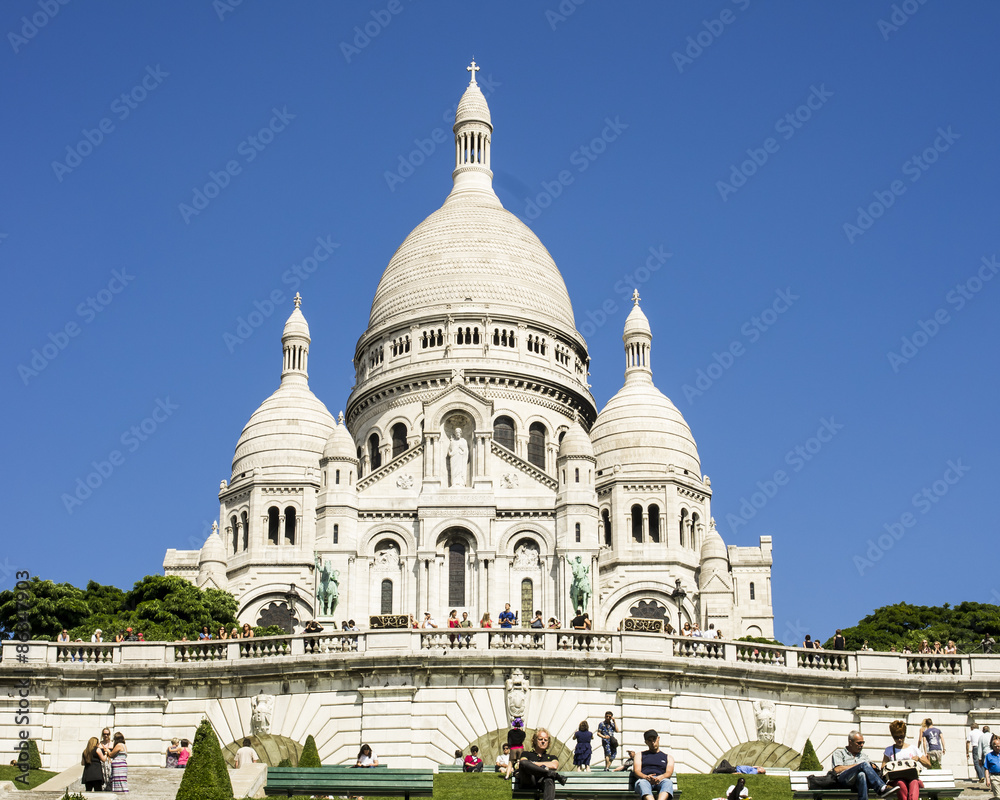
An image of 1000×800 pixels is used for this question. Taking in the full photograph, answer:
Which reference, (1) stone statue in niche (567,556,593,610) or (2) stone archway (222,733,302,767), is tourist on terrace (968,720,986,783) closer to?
(2) stone archway (222,733,302,767)

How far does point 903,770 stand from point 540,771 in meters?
5.62

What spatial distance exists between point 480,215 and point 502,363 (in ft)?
47.8

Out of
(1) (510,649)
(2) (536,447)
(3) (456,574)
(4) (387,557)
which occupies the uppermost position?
(2) (536,447)

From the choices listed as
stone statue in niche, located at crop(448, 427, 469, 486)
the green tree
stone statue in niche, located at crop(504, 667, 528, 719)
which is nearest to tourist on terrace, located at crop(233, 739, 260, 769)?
stone statue in niche, located at crop(504, 667, 528, 719)

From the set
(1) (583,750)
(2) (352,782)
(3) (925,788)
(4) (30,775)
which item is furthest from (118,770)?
(3) (925,788)

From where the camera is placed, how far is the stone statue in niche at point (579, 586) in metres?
74.9

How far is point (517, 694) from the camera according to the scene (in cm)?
3638

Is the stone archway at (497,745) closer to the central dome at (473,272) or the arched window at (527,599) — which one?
the arched window at (527,599)

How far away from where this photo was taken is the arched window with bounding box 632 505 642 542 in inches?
3563

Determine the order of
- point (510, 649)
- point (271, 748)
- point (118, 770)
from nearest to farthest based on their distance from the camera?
point (118, 770) < point (271, 748) < point (510, 649)

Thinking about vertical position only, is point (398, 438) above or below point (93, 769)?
above

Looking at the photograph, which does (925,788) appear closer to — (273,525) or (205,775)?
(205,775)

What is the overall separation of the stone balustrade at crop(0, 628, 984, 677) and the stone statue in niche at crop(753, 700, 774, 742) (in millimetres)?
972

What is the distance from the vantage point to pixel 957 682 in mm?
38125
